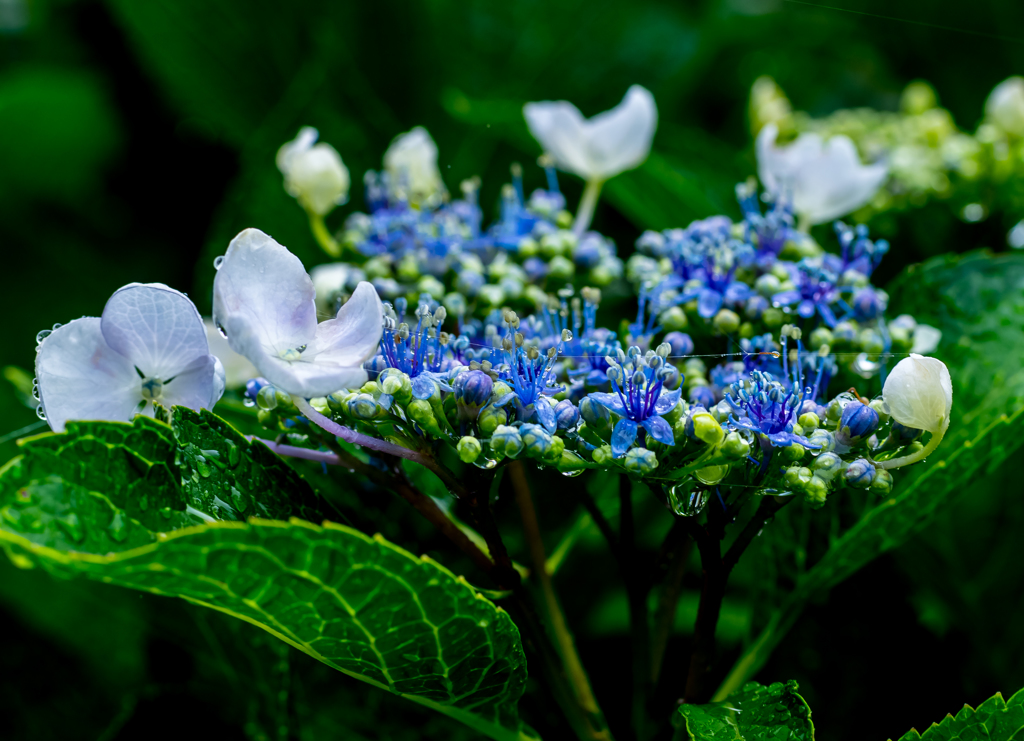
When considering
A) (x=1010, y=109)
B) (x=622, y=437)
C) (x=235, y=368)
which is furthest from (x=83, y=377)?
(x=1010, y=109)

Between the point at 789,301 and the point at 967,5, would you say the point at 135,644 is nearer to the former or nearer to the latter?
the point at 789,301

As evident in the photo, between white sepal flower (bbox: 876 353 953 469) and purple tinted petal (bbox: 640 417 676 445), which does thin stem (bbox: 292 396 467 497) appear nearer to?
purple tinted petal (bbox: 640 417 676 445)

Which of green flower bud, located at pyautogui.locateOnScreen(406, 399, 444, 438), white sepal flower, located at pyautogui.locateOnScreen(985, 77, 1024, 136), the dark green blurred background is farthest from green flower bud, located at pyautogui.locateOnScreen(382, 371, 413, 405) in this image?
white sepal flower, located at pyautogui.locateOnScreen(985, 77, 1024, 136)

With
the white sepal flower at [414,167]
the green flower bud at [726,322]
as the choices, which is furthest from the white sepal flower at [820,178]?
the white sepal flower at [414,167]

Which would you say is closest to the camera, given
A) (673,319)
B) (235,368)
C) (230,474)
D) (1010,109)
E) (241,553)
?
(241,553)

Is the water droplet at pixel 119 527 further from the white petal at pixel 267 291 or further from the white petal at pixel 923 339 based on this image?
the white petal at pixel 923 339

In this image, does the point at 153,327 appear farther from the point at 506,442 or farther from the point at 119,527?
the point at 506,442

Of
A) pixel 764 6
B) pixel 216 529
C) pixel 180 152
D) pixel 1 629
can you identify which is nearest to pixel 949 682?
pixel 216 529

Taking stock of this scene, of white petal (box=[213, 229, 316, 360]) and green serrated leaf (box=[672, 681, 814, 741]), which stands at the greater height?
white petal (box=[213, 229, 316, 360])
